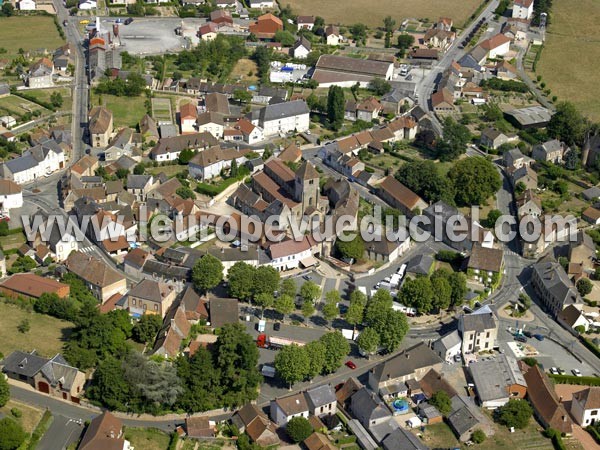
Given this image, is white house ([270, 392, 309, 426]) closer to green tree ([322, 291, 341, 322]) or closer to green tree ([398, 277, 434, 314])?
green tree ([322, 291, 341, 322])

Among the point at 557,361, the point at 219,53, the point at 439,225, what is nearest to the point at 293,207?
the point at 439,225

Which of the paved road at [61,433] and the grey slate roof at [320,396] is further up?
the grey slate roof at [320,396]

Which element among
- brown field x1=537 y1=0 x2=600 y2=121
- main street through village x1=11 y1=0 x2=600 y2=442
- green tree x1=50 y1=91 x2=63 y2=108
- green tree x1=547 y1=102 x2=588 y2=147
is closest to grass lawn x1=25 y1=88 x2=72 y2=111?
green tree x1=50 y1=91 x2=63 y2=108

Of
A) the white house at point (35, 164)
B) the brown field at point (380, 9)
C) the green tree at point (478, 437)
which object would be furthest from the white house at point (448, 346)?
the brown field at point (380, 9)

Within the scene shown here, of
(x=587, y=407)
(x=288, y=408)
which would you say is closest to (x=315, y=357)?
(x=288, y=408)

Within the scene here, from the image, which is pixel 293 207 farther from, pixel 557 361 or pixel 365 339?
pixel 557 361

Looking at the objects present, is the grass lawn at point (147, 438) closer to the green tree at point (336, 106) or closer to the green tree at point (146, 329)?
the green tree at point (146, 329)
